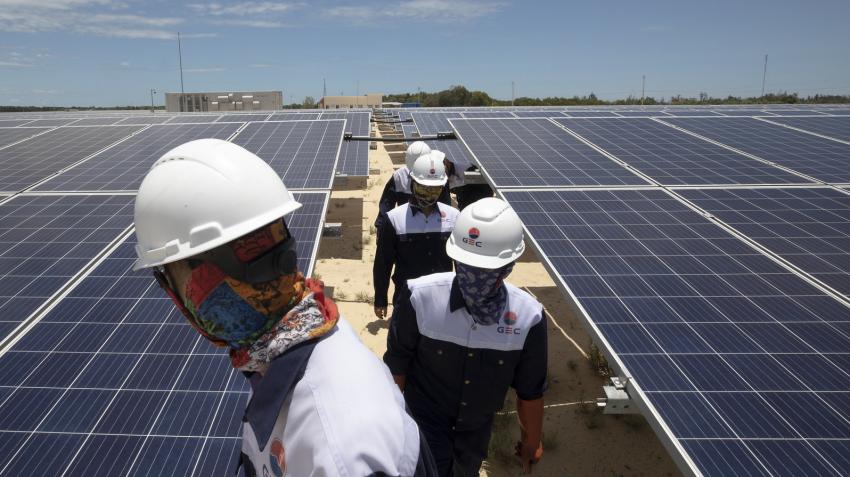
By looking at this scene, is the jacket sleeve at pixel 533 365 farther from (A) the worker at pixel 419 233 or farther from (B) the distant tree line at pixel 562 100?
(B) the distant tree line at pixel 562 100

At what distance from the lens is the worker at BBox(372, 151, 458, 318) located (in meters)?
5.49

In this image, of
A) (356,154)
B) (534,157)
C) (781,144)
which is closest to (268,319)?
(534,157)

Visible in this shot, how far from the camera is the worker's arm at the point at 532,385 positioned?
3.33m

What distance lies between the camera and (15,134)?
38.0 ft

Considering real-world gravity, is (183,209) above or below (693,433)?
above

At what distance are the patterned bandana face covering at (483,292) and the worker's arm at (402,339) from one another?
0.42m

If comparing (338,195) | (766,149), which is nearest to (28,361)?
(766,149)

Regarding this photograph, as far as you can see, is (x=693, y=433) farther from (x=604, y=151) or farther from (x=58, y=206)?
(x=58, y=206)

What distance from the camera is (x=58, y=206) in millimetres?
6410

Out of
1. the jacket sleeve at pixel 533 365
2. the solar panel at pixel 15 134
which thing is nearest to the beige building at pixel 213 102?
the solar panel at pixel 15 134

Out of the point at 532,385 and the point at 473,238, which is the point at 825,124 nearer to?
the point at 532,385

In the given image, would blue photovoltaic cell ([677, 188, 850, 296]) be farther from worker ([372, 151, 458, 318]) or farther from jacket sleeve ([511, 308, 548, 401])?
worker ([372, 151, 458, 318])

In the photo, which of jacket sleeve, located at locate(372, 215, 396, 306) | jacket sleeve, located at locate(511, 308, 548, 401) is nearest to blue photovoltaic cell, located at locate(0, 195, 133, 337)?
jacket sleeve, located at locate(372, 215, 396, 306)

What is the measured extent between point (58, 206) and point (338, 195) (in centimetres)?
1035
